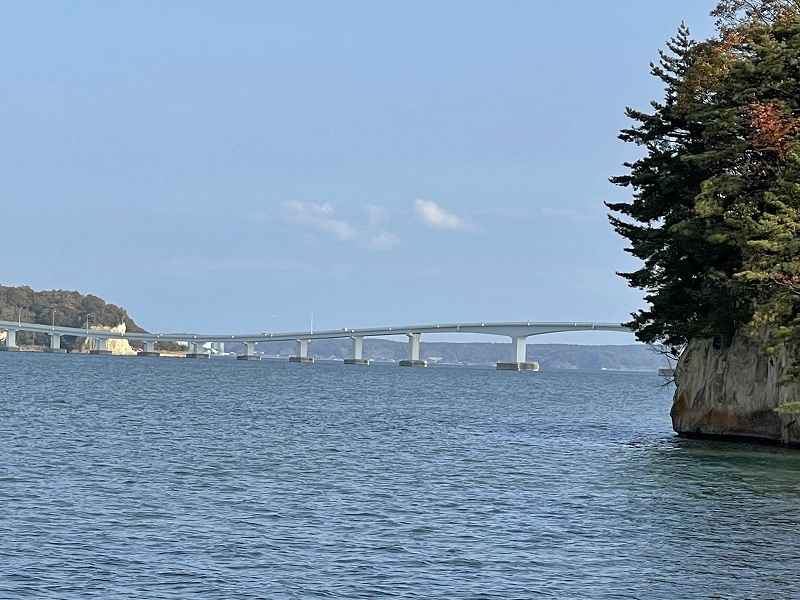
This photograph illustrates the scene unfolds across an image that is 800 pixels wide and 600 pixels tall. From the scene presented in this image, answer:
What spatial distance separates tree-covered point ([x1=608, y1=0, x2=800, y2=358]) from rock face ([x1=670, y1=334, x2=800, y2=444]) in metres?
1.14

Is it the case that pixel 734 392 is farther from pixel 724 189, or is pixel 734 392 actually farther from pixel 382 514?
pixel 382 514

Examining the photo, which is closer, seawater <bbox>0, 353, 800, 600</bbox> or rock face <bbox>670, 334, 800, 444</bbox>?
seawater <bbox>0, 353, 800, 600</bbox>

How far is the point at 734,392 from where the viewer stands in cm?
4978

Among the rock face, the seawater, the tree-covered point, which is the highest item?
the tree-covered point

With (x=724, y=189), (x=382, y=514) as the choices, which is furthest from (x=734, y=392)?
(x=382, y=514)

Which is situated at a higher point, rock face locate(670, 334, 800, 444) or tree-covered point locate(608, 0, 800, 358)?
tree-covered point locate(608, 0, 800, 358)

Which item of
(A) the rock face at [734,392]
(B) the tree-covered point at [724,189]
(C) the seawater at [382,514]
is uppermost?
(B) the tree-covered point at [724,189]

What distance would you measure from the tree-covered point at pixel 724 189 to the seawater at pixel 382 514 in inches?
216

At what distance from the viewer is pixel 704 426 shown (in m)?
52.1

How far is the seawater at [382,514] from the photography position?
804 inches

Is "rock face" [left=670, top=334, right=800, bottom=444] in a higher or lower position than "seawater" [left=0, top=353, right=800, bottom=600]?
higher

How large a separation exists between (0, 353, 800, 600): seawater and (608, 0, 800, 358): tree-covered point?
18.0 ft

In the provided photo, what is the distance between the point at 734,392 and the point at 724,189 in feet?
30.3

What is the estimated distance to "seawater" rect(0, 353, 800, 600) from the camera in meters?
20.4
